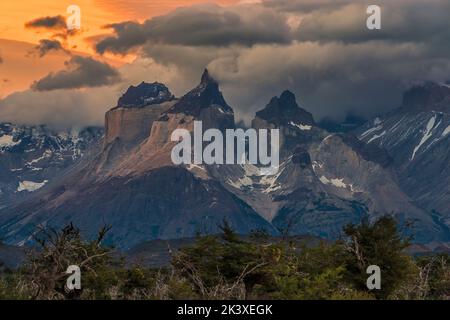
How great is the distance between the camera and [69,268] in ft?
297

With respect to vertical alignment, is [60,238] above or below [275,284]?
above

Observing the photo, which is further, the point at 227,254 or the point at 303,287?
the point at 227,254

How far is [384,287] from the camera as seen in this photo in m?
106

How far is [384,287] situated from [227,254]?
16981 mm
